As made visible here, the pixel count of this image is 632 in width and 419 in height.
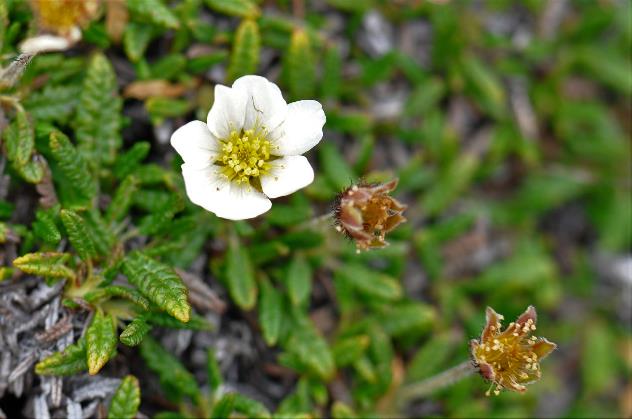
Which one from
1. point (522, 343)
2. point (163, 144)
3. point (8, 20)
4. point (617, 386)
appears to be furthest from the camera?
point (617, 386)

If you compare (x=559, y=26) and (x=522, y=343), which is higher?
(x=559, y=26)

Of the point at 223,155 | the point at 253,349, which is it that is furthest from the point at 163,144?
the point at 253,349

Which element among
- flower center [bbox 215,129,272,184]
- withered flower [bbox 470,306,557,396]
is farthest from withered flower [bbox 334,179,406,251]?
withered flower [bbox 470,306,557,396]

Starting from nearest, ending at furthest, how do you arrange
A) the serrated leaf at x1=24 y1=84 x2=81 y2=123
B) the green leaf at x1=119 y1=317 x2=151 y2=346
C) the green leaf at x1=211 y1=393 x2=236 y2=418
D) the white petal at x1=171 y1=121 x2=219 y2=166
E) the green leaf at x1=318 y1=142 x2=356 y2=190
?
the green leaf at x1=119 y1=317 x2=151 y2=346 < the white petal at x1=171 y1=121 x2=219 y2=166 < the green leaf at x1=211 y1=393 x2=236 y2=418 < the serrated leaf at x1=24 y1=84 x2=81 y2=123 < the green leaf at x1=318 y1=142 x2=356 y2=190

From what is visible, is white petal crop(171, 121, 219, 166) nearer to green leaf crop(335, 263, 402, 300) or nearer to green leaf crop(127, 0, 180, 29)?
green leaf crop(127, 0, 180, 29)

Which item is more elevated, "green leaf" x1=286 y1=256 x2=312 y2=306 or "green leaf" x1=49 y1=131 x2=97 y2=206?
"green leaf" x1=49 y1=131 x2=97 y2=206

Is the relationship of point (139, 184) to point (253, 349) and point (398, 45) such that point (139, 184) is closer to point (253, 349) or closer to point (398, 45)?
point (253, 349)

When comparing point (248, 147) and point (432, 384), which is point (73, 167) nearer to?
point (248, 147)
